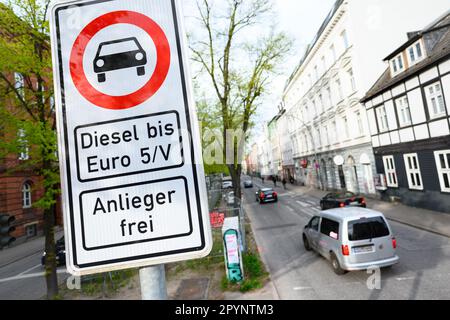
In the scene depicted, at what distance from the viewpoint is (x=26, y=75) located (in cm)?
794

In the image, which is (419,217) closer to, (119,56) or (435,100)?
(435,100)

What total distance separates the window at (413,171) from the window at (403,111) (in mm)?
2117

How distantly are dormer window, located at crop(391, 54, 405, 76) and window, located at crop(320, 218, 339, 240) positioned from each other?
13.7 metres

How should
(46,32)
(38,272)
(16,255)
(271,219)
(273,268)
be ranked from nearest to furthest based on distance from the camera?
(46,32) → (273,268) → (38,272) → (16,255) → (271,219)

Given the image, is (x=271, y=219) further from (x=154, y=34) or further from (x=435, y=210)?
(x=154, y=34)

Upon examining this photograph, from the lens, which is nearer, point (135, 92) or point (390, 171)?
point (135, 92)

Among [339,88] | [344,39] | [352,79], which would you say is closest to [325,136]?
[339,88]

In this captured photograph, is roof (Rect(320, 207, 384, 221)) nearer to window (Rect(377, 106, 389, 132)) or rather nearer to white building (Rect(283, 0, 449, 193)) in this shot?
white building (Rect(283, 0, 449, 193))

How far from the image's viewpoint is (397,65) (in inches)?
691

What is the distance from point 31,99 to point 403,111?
19477 millimetres

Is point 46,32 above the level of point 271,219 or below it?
above

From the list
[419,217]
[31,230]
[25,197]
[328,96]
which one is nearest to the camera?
[419,217]

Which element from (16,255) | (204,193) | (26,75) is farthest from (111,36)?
(16,255)

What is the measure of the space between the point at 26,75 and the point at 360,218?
11.0 meters
